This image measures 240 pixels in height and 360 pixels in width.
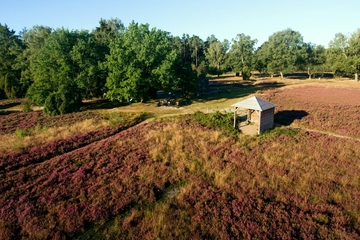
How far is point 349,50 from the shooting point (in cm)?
7488

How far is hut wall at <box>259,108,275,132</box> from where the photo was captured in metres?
26.6

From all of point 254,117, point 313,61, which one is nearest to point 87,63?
point 254,117

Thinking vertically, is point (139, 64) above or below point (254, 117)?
above

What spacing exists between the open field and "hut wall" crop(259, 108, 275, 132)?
106cm

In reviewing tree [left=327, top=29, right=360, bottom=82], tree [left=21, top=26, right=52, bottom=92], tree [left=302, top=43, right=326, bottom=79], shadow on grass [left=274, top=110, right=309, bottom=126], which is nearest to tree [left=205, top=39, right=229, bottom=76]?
tree [left=302, top=43, right=326, bottom=79]

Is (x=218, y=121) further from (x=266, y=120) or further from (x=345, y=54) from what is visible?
(x=345, y=54)

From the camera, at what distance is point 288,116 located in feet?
109

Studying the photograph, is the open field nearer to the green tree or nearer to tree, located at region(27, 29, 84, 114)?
tree, located at region(27, 29, 84, 114)

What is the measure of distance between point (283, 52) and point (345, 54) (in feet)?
60.8

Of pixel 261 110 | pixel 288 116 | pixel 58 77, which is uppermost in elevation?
pixel 58 77

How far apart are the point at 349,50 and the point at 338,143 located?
68.0 metres

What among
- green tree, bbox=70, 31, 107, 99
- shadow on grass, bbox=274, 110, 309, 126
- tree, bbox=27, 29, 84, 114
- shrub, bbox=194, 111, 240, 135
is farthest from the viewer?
green tree, bbox=70, 31, 107, 99

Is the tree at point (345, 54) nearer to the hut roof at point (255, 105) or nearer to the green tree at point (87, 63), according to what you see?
the hut roof at point (255, 105)

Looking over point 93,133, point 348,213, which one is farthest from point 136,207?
point 93,133
